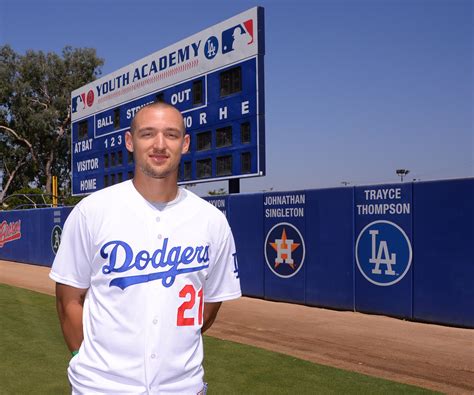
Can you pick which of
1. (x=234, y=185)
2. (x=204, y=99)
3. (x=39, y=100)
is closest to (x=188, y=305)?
(x=234, y=185)

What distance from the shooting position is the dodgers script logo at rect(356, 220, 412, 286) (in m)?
9.05

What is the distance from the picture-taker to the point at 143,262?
2.22 metres

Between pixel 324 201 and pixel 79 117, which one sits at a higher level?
pixel 79 117

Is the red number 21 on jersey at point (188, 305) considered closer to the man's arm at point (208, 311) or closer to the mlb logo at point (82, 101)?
the man's arm at point (208, 311)

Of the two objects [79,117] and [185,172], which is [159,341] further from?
[79,117]

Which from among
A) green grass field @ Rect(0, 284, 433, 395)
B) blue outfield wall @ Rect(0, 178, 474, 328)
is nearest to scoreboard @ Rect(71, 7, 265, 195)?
blue outfield wall @ Rect(0, 178, 474, 328)

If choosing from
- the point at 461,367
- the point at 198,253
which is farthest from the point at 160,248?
the point at 461,367

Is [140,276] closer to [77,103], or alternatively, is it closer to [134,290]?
[134,290]

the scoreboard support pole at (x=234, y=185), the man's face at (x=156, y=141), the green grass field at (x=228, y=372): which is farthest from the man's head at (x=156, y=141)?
the scoreboard support pole at (x=234, y=185)

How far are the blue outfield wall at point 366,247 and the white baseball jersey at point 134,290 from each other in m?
6.83

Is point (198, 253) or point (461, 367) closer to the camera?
point (198, 253)

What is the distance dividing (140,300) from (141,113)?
72 centimetres

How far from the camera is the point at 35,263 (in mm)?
20922

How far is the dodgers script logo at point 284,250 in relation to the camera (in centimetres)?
1086
